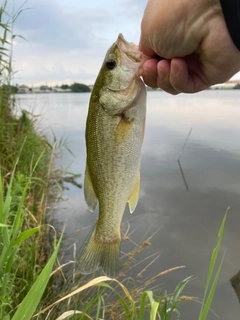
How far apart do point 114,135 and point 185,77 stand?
57 cm

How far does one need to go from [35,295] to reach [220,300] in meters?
4.21

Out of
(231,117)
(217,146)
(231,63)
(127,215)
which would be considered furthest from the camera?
(231,117)

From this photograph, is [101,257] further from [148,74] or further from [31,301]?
[148,74]

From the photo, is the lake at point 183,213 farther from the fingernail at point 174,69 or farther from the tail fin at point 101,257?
the fingernail at point 174,69

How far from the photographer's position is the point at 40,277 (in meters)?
1.55

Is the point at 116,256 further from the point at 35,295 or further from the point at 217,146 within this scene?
the point at 217,146

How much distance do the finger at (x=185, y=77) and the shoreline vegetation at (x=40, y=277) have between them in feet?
2.91

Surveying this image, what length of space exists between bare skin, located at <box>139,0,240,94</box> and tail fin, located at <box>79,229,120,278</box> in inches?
39.5

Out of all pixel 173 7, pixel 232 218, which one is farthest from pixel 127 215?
pixel 173 7

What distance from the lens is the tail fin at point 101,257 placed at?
1861 mm

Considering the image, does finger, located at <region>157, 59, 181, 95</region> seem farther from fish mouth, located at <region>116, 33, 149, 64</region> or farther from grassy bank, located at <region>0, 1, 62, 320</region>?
grassy bank, located at <region>0, 1, 62, 320</region>

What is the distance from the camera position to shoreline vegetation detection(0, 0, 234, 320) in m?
1.85

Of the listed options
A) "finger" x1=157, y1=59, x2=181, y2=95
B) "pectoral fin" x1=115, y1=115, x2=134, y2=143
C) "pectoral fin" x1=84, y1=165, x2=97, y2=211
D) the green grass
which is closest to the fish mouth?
"finger" x1=157, y1=59, x2=181, y2=95

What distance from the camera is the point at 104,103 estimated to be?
180cm
